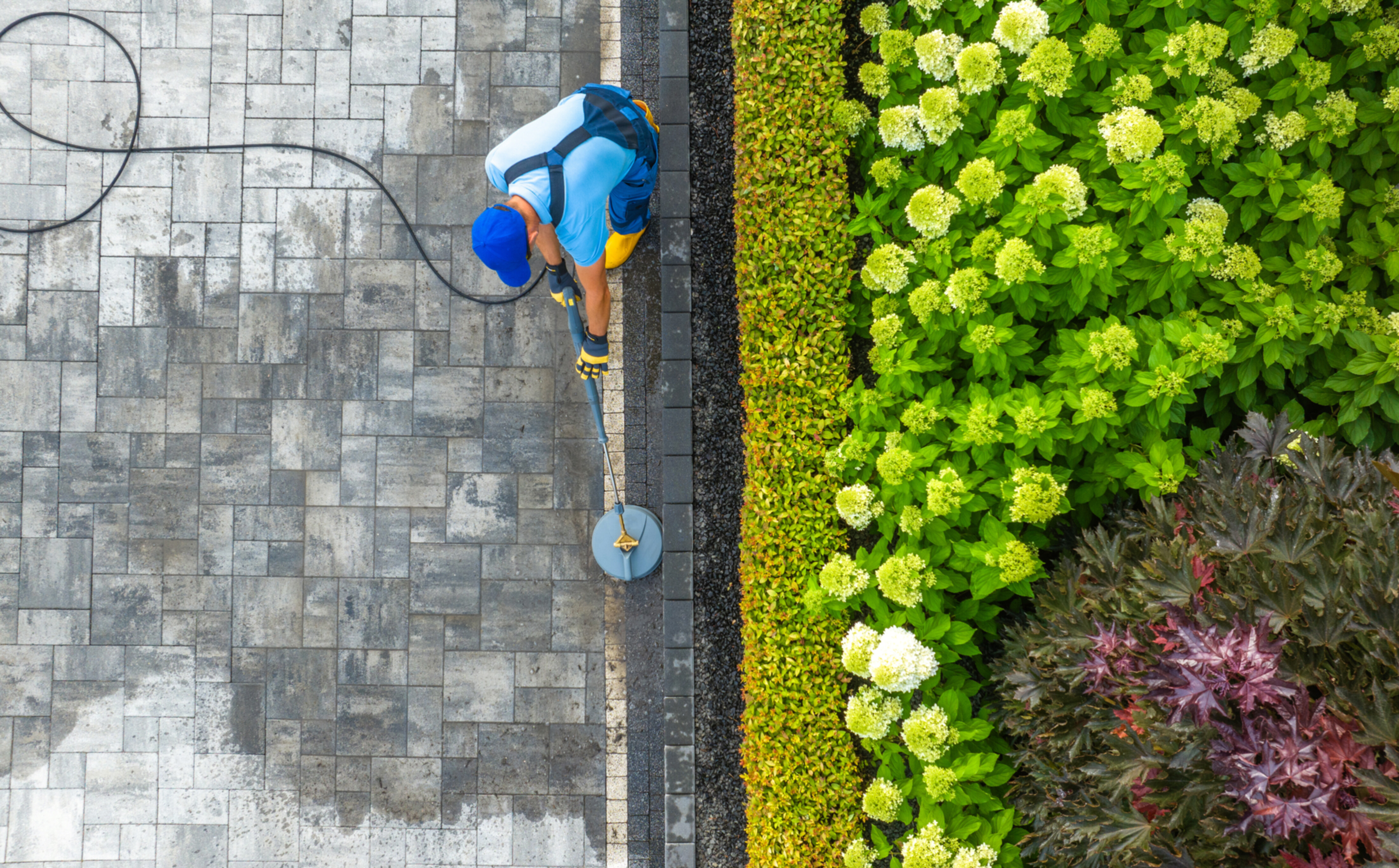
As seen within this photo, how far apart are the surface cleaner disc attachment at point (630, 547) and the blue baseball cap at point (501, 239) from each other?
6.55 ft

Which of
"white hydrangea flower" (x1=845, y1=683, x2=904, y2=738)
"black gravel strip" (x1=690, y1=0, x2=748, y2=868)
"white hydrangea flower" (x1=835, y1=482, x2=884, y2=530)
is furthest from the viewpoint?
"black gravel strip" (x1=690, y1=0, x2=748, y2=868)

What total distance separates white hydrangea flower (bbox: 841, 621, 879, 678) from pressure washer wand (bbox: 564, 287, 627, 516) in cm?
181

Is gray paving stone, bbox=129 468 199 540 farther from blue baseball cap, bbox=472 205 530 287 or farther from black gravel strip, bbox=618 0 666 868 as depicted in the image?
blue baseball cap, bbox=472 205 530 287

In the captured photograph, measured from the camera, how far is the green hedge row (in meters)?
4.60

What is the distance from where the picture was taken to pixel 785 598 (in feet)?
15.4

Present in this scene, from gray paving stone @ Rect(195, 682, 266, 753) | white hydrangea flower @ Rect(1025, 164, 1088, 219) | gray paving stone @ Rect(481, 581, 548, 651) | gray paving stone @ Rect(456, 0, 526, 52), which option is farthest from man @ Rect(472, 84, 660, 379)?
gray paving stone @ Rect(195, 682, 266, 753)

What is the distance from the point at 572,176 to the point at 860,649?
300 cm

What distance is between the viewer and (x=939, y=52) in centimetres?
397

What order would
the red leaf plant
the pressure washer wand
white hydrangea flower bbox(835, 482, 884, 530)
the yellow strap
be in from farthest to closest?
the yellow strap
the pressure washer wand
white hydrangea flower bbox(835, 482, 884, 530)
the red leaf plant

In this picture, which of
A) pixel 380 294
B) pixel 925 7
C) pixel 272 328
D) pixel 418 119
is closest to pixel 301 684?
pixel 272 328

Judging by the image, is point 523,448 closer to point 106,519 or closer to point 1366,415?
point 106,519

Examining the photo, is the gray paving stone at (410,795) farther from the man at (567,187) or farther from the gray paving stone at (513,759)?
the man at (567,187)

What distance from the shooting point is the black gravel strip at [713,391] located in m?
5.29

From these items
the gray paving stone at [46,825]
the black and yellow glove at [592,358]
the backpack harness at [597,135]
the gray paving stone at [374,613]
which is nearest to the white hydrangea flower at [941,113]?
the backpack harness at [597,135]
